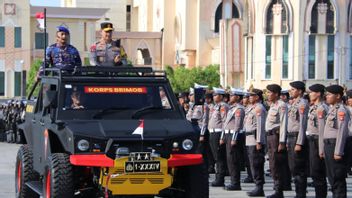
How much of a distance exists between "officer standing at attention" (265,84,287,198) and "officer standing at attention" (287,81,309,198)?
16 cm

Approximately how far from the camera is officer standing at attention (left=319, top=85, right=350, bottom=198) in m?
14.8

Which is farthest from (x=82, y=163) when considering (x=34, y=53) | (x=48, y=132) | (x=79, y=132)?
(x=34, y=53)

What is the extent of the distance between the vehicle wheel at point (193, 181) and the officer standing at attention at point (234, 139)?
565 centimetres

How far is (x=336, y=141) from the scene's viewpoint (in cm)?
1486

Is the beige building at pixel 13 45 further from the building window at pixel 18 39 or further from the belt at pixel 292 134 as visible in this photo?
the belt at pixel 292 134

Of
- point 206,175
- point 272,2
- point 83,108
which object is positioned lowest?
point 206,175

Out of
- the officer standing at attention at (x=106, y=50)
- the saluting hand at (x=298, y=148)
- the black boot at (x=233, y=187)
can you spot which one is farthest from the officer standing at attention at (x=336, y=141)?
the black boot at (x=233, y=187)

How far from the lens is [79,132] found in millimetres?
12484

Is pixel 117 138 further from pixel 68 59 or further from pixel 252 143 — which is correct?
pixel 252 143

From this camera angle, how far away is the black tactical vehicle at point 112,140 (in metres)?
12.4

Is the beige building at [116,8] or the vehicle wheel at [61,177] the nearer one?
the vehicle wheel at [61,177]

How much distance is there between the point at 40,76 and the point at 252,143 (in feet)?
14.1

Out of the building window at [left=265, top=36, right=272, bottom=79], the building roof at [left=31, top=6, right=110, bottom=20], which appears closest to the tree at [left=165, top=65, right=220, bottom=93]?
the building roof at [left=31, top=6, right=110, bottom=20]

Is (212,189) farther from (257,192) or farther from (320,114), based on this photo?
(320,114)
